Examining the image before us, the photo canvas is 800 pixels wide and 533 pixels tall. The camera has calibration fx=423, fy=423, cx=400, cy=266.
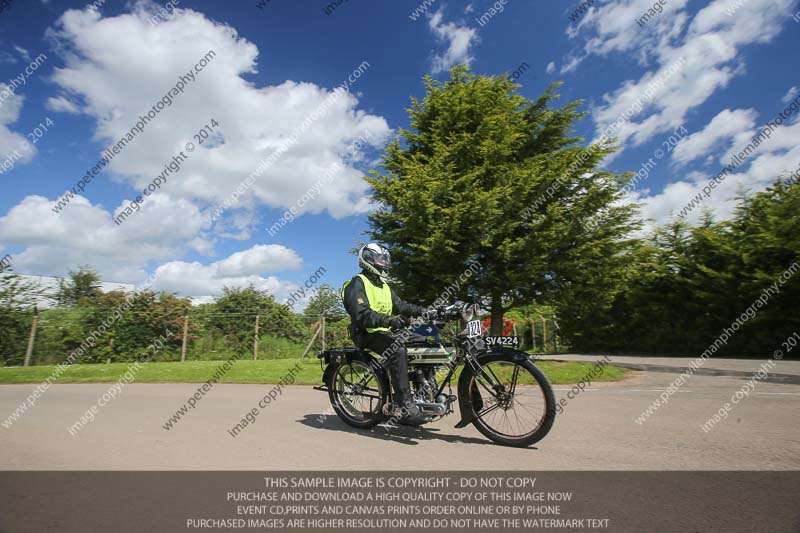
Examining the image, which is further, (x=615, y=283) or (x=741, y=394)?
(x=615, y=283)

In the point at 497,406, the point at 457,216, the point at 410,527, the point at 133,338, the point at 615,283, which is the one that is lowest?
the point at 410,527

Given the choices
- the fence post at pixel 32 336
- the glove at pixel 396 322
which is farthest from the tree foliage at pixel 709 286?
the fence post at pixel 32 336

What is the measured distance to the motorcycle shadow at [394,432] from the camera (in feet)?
14.5

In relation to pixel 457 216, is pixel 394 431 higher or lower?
lower

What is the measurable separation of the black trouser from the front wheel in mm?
666

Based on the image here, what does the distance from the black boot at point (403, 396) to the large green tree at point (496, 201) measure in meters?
9.03

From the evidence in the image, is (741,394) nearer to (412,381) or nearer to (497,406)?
(497,406)

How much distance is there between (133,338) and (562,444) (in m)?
18.1

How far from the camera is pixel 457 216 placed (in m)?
13.3

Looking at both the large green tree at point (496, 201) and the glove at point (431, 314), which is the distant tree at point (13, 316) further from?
the glove at point (431, 314)

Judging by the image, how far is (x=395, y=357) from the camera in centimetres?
459

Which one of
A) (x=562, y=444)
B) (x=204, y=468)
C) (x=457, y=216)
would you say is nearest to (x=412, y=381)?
(x=562, y=444)

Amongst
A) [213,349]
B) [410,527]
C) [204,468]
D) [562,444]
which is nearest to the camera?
[410,527]

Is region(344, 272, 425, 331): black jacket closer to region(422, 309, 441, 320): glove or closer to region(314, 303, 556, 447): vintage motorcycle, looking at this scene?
region(422, 309, 441, 320): glove
